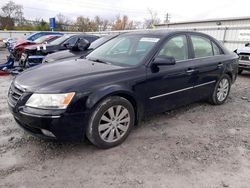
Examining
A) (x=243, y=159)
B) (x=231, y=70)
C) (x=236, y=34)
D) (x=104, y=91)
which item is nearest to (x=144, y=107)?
(x=104, y=91)

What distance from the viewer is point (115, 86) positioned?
8.84ft

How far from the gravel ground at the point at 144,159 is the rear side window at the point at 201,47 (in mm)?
1291

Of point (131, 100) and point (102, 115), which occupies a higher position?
point (131, 100)

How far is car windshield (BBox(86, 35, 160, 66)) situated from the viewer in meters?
3.22

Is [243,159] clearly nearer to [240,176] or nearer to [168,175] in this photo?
[240,176]

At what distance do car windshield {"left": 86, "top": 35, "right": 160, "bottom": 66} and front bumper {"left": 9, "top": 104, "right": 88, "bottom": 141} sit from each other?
3.79ft

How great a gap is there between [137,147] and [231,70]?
308 centimetres

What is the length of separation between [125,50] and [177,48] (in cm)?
89

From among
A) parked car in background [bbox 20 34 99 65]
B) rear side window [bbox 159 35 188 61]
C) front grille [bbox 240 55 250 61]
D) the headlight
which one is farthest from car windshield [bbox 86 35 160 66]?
front grille [bbox 240 55 250 61]

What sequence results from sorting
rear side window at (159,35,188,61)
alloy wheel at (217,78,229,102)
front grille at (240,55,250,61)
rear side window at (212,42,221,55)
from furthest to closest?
front grille at (240,55,250,61), alloy wheel at (217,78,229,102), rear side window at (212,42,221,55), rear side window at (159,35,188,61)

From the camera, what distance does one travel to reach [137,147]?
9.55 feet

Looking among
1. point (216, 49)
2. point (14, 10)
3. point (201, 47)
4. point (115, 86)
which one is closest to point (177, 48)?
point (201, 47)

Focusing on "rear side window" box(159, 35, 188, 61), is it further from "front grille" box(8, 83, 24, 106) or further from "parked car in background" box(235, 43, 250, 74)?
"parked car in background" box(235, 43, 250, 74)

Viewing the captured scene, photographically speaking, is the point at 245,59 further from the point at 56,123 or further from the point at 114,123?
the point at 56,123
